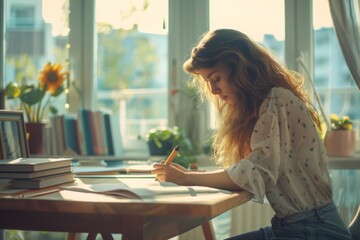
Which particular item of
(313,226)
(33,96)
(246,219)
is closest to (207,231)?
(246,219)

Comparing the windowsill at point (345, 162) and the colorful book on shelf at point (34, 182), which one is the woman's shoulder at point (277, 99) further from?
the windowsill at point (345, 162)

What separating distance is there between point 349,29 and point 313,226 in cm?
139

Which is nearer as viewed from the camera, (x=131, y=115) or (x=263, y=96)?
(x=263, y=96)

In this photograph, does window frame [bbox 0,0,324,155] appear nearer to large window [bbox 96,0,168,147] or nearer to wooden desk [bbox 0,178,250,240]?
large window [bbox 96,0,168,147]

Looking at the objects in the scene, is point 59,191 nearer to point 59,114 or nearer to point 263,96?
point 263,96

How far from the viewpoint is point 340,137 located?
2527 mm

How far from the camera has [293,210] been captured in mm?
1415

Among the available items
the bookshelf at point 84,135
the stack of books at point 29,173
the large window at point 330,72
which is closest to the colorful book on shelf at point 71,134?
the bookshelf at point 84,135

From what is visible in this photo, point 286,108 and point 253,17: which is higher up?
point 253,17

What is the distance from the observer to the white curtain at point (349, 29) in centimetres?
249

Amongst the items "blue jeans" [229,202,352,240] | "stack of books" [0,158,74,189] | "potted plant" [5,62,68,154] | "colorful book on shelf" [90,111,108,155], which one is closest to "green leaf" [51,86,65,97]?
"potted plant" [5,62,68,154]

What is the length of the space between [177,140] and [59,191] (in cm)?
149

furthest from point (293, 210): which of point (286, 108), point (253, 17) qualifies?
point (253, 17)

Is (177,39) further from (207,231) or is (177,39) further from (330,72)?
(207,231)
